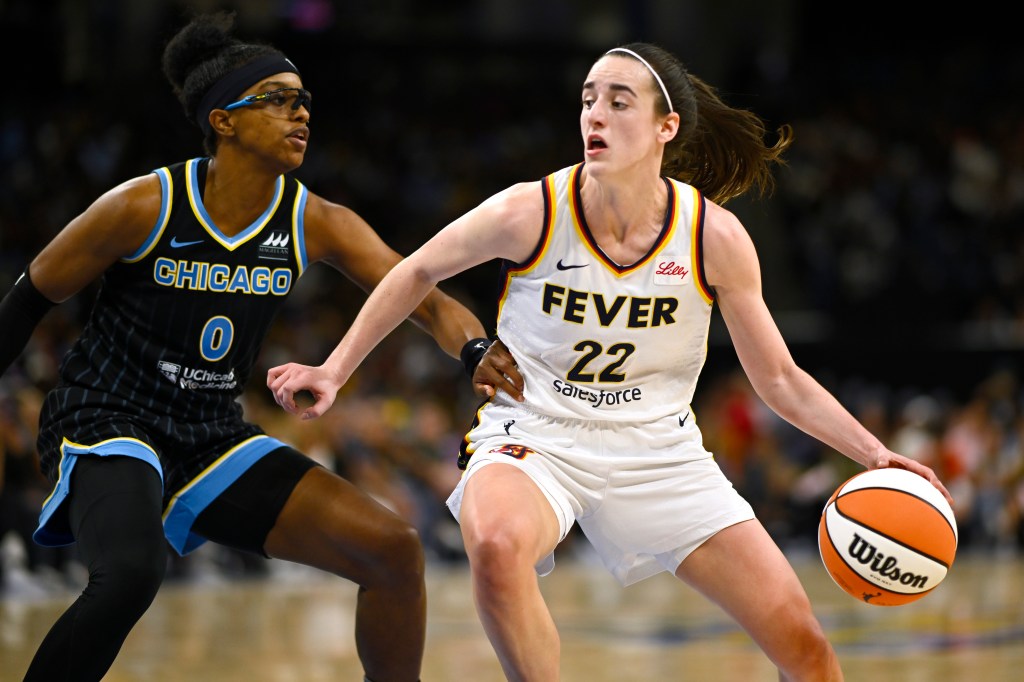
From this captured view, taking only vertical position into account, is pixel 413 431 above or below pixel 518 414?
below

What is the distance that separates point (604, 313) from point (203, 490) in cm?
139

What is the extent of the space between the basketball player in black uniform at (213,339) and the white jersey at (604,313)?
0.53 meters

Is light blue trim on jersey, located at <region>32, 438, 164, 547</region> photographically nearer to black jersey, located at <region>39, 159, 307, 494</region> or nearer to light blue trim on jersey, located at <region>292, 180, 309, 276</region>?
black jersey, located at <region>39, 159, 307, 494</region>

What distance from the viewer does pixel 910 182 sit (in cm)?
1659

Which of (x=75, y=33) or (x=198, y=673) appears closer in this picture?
(x=198, y=673)

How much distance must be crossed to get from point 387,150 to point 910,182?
651 cm

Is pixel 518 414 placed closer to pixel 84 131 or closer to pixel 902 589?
pixel 902 589

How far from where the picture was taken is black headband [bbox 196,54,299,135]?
4289 millimetres

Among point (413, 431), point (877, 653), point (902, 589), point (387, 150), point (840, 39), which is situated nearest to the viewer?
point (902, 589)

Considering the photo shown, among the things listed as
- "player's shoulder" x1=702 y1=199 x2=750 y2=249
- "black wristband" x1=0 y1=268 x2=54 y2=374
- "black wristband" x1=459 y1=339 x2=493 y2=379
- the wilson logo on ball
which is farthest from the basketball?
"black wristband" x1=0 y1=268 x2=54 y2=374

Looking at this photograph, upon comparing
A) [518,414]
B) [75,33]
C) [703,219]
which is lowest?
[518,414]

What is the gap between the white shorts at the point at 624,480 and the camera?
12.4 feet

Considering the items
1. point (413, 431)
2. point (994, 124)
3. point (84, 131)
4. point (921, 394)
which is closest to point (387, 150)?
point (84, 131)

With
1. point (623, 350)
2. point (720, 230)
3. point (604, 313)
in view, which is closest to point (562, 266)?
point (604, 313)
